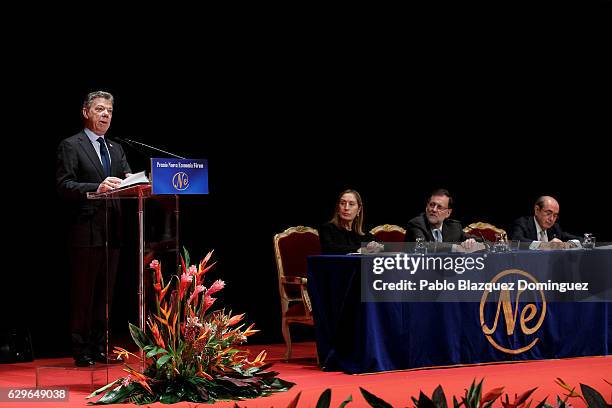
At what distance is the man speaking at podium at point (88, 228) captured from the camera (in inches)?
158

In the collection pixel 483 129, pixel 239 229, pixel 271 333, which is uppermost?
pixel 483 129

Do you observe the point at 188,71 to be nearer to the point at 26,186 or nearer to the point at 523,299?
the point at 26,186

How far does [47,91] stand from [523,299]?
9.89 feet

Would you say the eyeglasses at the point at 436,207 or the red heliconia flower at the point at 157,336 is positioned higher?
the eyeglasses at the point at 436,207

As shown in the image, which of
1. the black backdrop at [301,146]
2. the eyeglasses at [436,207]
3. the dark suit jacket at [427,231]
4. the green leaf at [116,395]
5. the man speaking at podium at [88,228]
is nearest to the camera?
the green leaf at [116,395]

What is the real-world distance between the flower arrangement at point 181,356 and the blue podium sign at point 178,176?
30 cm

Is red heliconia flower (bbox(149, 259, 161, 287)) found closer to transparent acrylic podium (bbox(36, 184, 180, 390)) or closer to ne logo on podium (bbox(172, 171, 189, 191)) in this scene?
transparent acrylic podium (bbox(36, 184, 180, 390))

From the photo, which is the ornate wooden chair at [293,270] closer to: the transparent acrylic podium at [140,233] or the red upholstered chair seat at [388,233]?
the red upholstered chair seat at [388,233]

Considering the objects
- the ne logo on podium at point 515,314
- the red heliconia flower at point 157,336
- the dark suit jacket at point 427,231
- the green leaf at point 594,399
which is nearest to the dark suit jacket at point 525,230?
the dark suit jacket at point 427,231

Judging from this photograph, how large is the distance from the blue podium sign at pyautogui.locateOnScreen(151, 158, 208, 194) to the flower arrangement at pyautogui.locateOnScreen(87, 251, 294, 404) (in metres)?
0.30

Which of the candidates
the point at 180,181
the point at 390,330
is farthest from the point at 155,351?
the point at 390,330

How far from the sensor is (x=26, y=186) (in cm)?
536

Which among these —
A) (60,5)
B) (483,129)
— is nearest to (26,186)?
(60,5)

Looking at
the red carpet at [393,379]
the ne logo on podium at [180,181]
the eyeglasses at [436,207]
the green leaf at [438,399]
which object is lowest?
the red carpet at [393,379]
